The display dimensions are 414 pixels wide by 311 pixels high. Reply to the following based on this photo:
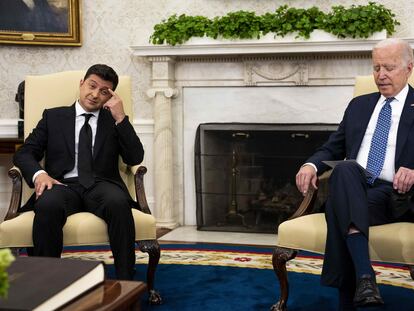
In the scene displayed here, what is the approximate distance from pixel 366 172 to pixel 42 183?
5.11 feet

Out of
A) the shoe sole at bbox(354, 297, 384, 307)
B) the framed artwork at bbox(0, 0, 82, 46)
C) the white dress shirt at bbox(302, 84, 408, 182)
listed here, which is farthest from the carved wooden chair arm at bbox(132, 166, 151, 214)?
the framed artwork at bbox(0, 0, 82, 46)

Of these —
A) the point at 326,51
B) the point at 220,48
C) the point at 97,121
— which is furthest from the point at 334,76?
the point at 97,121

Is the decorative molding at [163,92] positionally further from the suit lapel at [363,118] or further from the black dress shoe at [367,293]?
the black dress shoe at [367,293]

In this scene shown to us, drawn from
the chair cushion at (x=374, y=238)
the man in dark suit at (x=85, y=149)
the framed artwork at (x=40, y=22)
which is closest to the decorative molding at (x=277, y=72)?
the framed artwork at (x=40, y=22)

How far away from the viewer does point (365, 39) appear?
15.8 ft

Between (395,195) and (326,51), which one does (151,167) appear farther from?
(395,195)

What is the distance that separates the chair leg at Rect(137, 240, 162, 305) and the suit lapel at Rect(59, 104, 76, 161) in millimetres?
639

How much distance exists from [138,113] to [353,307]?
10.9 feet

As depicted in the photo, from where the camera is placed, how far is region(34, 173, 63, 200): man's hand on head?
306cm

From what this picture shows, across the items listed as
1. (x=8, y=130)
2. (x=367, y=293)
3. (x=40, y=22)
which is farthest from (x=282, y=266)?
(x=40, y=22)

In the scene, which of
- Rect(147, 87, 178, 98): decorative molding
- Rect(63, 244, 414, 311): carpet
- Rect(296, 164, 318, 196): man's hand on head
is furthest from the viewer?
Rect(147, 87, 178, 98): decorative molding

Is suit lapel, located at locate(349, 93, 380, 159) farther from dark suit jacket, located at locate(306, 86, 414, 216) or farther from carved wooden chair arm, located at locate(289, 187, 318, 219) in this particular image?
carved wooden chair arm, located at locate(289, 187, 318, 219)

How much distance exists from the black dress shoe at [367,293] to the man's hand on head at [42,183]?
154 centimetres

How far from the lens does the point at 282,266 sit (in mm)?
2951
